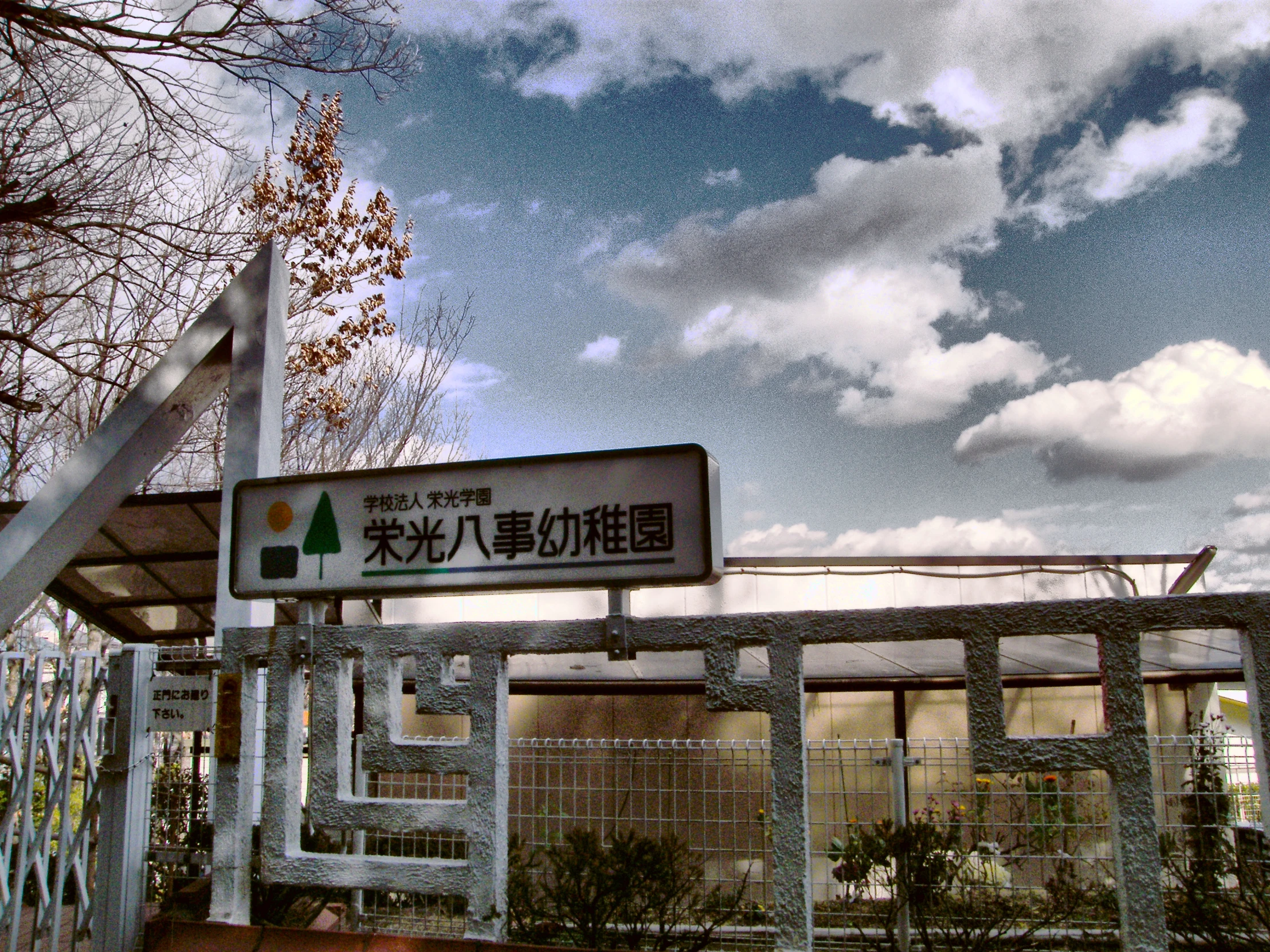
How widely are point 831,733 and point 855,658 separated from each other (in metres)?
0.97

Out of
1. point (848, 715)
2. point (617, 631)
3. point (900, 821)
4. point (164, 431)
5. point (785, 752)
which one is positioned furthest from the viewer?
point (848, 715)

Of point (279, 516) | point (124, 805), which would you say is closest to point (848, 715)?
point (279, 516)

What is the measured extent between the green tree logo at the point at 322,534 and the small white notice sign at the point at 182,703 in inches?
44.4

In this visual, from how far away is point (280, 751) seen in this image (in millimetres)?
5734

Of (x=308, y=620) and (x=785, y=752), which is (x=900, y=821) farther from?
(x=308, y=620)

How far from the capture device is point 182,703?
6.21 m

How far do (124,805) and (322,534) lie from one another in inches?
87.7

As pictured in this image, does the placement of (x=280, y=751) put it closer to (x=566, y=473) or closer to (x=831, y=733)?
(x=566, y=473)

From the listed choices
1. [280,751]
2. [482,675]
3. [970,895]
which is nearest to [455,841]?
[280,751]

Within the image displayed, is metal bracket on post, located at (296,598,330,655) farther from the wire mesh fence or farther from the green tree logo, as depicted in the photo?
the wire mesh fence

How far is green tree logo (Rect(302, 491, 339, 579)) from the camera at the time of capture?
589cm

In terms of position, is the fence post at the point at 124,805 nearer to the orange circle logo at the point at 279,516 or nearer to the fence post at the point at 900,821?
the orange circle logo at the point at 279,516

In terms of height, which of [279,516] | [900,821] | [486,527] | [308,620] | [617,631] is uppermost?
[279,516]

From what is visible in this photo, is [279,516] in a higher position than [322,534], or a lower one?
higher
